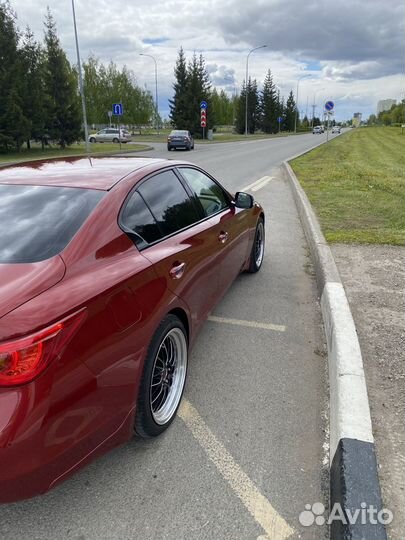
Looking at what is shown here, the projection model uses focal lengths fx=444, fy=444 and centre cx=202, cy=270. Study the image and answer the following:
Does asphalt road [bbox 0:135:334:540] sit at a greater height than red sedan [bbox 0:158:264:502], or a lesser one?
lesser

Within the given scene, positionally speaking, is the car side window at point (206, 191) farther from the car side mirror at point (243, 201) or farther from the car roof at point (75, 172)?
the car roof at point (75, 172)

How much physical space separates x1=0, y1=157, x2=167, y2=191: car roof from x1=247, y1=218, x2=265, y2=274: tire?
7.14 feet

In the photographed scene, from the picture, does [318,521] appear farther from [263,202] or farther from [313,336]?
[263,202]

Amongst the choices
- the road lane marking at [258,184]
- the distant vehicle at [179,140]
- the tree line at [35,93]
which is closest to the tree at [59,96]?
the tree line at [35,93]

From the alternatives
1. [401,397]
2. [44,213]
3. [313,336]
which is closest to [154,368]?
[44,213]

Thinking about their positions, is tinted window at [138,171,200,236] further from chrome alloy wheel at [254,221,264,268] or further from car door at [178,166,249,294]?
chrome alloy wheel at [254,221,264,268]

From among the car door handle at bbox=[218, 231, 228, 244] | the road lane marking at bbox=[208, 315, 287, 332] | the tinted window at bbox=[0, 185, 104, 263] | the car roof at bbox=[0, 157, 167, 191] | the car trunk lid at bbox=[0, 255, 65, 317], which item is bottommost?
the road lane marking at bbox=[208, 315, 287, 332]

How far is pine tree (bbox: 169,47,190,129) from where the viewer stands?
5481 cm

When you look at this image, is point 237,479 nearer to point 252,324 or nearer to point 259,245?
point 252,324

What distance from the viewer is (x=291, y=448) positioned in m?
2.62

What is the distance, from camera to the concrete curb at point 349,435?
2016 mm

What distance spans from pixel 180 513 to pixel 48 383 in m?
0.99

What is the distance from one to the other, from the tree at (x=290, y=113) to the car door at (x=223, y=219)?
11469cm

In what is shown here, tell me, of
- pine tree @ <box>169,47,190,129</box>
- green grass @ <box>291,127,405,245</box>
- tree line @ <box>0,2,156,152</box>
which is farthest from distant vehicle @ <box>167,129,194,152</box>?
pine tree @ <box>169,47,190,129</box>
